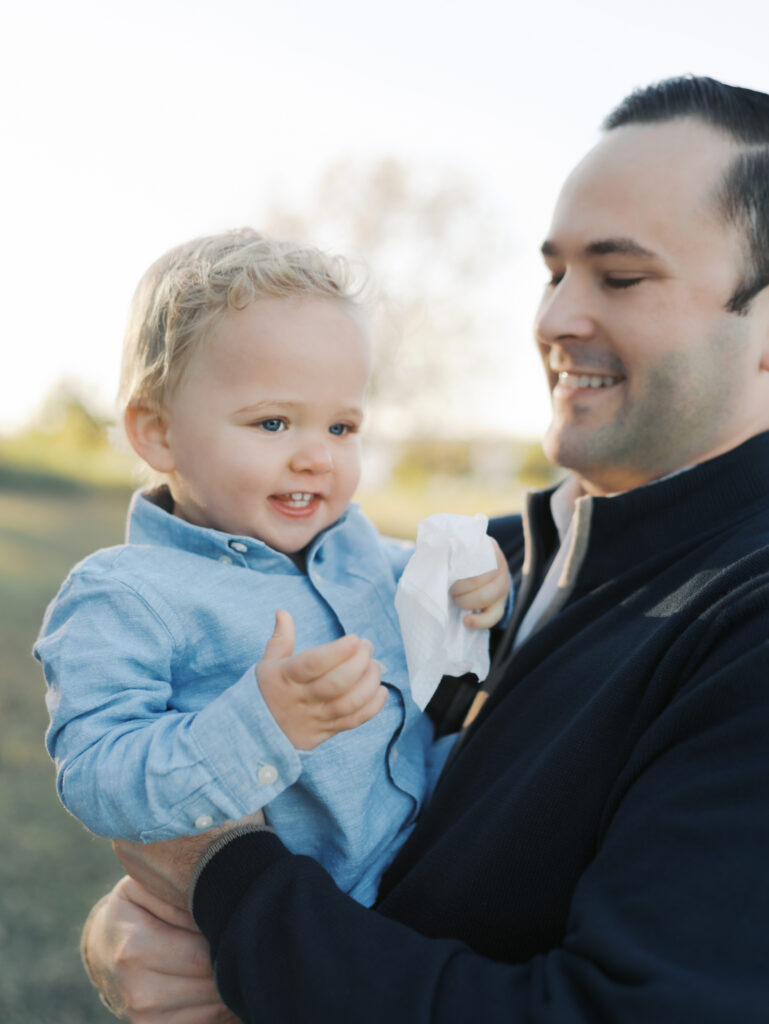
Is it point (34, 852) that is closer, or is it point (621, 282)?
point (621, 282)

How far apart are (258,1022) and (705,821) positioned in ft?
2.42

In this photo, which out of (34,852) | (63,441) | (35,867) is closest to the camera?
(35,867)

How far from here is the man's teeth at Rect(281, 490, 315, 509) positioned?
196 cm

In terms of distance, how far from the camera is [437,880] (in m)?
1.62

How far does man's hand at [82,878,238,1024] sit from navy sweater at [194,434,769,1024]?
254 millimetres

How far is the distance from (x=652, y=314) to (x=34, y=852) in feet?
17.2

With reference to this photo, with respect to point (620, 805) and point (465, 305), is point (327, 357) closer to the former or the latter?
point (620, 805)

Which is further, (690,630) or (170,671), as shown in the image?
(170,671)

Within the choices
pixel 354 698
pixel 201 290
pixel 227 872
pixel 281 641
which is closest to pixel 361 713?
pixel 354 698

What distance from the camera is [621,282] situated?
213 centimetres

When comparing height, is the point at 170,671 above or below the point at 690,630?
below

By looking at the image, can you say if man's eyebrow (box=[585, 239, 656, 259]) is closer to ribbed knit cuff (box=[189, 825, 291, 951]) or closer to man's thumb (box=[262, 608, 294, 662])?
man's thumb (box=[262, 608, 294, 662])

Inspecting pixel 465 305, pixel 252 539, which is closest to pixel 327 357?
pixel 252 539

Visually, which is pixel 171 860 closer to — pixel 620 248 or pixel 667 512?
Result: pixel 667 512
